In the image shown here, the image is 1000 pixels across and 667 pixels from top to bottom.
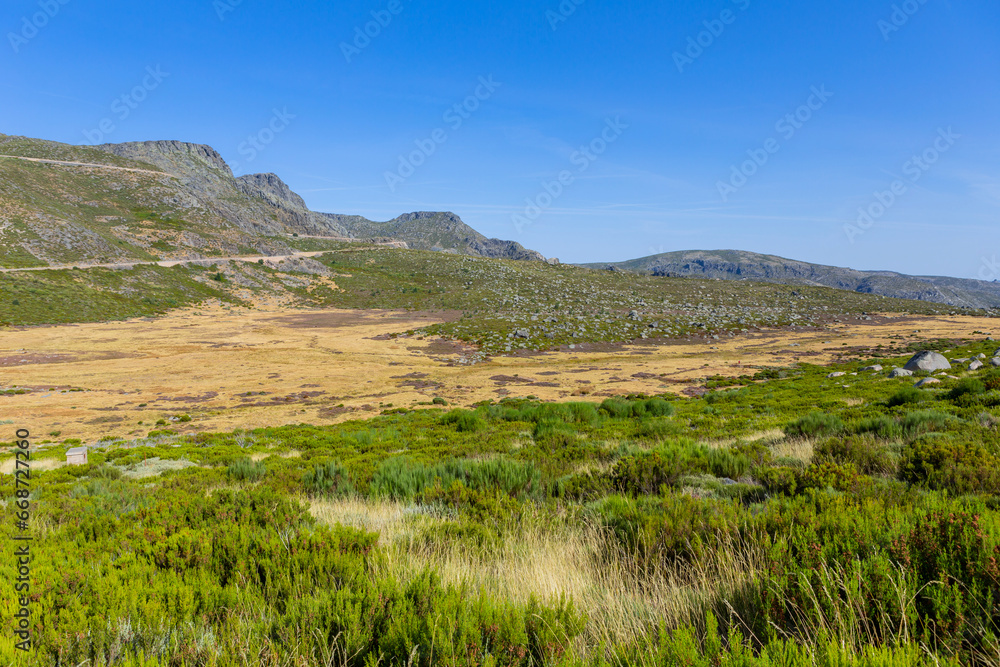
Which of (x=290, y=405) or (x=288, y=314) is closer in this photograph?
(x=290, y=405)

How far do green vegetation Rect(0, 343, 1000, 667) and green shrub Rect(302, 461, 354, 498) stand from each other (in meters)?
0.07

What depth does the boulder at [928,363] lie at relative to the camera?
20500 millimetres

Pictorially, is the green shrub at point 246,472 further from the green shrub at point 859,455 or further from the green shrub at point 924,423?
the green shrub at point 924,423

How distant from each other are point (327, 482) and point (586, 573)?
5484 mm

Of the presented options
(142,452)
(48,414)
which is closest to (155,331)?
(48,414)

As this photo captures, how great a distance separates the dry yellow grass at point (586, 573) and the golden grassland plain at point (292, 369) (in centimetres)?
1642

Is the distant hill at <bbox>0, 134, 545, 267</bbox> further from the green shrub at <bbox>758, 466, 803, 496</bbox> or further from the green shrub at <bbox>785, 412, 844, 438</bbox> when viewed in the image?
the green shrub at <bbox>785, 412, 844, 438</bbox>

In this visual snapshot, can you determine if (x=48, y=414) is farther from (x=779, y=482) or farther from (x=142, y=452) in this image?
(x=779, y=482)

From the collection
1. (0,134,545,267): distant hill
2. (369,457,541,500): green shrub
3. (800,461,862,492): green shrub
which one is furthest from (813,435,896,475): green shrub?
(0,134,545,267): distant hill

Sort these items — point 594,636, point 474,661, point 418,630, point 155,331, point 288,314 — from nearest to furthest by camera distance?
point 474,661 → point 418,630 → point 594,636 → point 155,331 → point 288,314

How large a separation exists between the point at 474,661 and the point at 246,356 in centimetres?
3531

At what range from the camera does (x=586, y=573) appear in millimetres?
3369

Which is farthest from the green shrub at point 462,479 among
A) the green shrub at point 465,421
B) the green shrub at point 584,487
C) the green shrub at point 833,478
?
the green shrub at point 465,421

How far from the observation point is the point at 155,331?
4062cm
